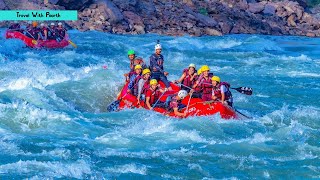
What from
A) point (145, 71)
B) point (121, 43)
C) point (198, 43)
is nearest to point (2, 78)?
point (145, 71)

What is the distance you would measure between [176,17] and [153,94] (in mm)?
23788

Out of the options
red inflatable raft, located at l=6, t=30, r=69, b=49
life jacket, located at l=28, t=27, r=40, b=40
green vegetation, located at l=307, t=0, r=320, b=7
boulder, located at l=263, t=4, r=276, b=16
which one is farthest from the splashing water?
green vegetation, located at l=307, t=0, r=320, b=7

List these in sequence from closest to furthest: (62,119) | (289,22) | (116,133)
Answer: (116,133), (62,119), (289,22)

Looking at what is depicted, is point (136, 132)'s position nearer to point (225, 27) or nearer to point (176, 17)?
point (176, 17)

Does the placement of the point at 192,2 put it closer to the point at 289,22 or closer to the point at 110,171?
the point at 289,22

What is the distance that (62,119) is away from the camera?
477 inches

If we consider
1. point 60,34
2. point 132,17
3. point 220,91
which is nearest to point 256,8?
point 132,17

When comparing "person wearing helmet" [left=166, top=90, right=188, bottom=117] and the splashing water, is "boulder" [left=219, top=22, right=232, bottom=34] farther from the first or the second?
"person wearing helmet" [left=166, top=90, right=188, bottom=117]

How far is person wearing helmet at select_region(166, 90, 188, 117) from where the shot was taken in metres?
12.2

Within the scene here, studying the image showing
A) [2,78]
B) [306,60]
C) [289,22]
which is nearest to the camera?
[2,78]

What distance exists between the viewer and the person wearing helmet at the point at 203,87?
1275cm

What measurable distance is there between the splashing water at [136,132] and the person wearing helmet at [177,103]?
0.23 meters

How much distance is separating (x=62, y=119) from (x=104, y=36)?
65.9 ft

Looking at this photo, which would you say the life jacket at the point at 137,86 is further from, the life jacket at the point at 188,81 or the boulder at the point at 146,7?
the boulder at the point at 146,7
